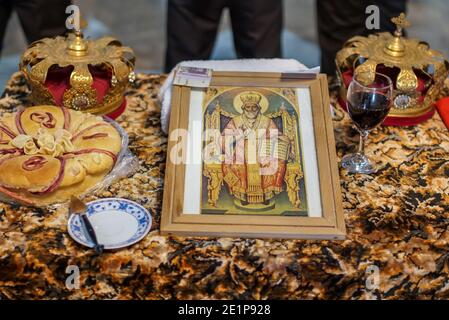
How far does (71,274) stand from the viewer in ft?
3.51

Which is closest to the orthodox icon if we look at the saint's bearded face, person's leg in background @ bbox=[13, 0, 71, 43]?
the saint's bearded face

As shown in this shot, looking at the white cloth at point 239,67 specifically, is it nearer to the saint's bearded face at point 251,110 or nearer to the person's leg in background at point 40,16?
the saint's bearded face at point 251,110

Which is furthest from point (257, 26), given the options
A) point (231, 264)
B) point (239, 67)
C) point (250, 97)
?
point (231, 264)

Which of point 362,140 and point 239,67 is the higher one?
point 239,67

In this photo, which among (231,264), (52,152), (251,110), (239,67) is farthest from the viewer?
(239,67)

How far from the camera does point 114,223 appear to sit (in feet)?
3.69

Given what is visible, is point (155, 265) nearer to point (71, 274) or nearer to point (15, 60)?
point (71, 274)

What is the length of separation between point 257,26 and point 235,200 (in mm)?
1188

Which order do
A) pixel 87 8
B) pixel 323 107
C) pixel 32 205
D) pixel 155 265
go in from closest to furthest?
1. pixel 155 265
2. pixel 32 205
3. pixel 323 107
4. pixel 87 8

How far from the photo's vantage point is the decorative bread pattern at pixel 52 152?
1143 mm

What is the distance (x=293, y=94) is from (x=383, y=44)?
27 cm

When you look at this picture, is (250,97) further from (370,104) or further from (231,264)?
(231,264)

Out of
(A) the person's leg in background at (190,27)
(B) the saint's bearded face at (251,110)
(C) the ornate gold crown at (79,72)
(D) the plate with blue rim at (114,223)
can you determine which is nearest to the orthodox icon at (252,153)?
(B) the saint's bearded face at (251,110)
